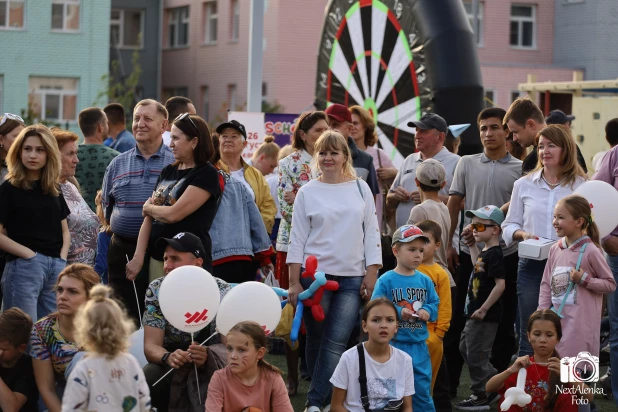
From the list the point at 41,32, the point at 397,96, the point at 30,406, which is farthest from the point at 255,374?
the point at 41,32

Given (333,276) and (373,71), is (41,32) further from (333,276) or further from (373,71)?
(333,276)

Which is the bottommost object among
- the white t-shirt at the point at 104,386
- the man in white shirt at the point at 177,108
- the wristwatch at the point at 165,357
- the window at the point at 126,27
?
the wristwatch at the point at 165,357

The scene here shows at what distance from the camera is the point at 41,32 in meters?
38.6

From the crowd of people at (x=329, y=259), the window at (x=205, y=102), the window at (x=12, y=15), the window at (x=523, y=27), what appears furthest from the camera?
the window at (x=205, y=102)

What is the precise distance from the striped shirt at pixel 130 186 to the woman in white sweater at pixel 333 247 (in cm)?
107

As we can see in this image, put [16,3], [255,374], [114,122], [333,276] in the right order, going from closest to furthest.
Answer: [255,374] < [333,276] < [114,122] < [16,3]

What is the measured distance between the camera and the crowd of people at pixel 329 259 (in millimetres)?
6473

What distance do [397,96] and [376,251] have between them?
465cm

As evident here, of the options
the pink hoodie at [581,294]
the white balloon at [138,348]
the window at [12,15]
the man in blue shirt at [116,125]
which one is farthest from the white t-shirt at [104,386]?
the window at [12,15]

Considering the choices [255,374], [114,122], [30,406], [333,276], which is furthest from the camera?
[114,122]

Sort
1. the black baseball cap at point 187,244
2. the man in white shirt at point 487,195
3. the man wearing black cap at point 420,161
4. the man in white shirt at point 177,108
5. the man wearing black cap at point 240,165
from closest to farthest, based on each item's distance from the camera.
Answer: the black baseball cap at point 187,244 → the man in white shirt at point 487,195 → the man wearing black cap at point 240,165 → the man wearing black cap at point 420,161 → the man in white shirt at point 177,108

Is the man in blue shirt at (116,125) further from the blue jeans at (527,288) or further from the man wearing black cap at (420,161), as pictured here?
the blue jeans at (527,288)

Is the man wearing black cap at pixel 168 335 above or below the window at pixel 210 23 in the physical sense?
below

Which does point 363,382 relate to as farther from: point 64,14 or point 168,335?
point 64,14
